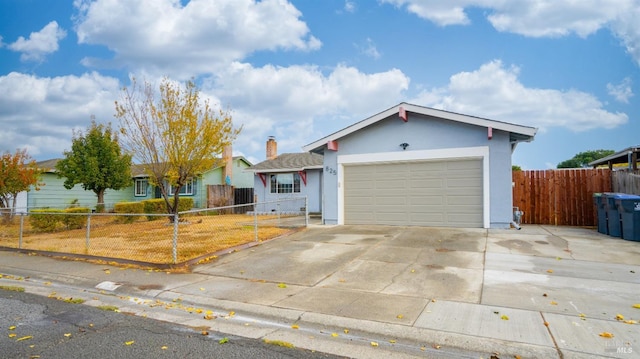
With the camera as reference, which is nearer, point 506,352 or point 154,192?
point 506,352

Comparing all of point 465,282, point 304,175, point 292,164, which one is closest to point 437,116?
point 465,282

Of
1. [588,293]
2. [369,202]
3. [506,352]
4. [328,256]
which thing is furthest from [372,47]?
[506,352]

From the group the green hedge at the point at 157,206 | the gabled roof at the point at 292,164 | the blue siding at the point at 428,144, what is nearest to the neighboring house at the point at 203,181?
the gabled roof at the point at 292,164

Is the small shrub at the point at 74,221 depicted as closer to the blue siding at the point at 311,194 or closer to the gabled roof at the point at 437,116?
the blue siding at the point at 311,194

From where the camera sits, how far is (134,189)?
29.5 meters

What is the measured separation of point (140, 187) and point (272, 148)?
434 inches

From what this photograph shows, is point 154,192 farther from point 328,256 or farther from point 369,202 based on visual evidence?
point 328,256

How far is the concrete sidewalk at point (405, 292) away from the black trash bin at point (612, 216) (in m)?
0.61

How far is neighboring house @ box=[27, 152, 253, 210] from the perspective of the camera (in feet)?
81.1

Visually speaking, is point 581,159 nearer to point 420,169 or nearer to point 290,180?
point 290,180

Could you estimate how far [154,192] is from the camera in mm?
27828

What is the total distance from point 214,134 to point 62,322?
36.9 feet

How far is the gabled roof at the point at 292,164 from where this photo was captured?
837 inches

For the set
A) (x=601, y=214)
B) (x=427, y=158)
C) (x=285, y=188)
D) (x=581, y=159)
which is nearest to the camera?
(x=601, y=214)
